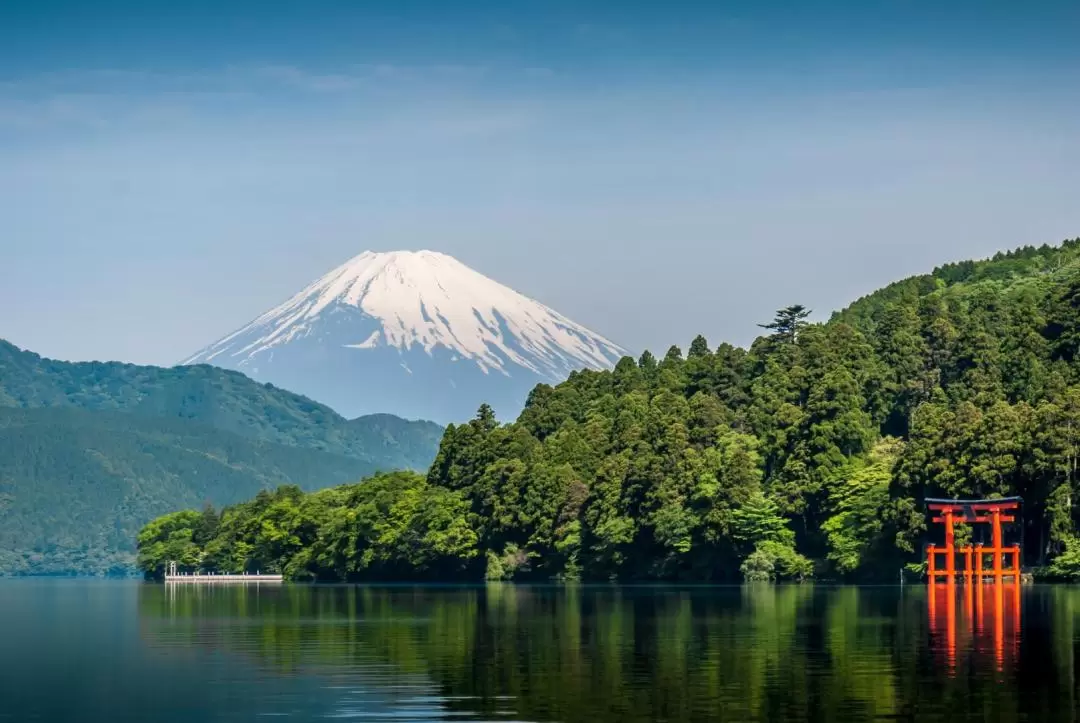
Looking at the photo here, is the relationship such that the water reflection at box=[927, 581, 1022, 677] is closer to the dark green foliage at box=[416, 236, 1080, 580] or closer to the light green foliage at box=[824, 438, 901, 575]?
the dark green foliage at box=[416, 236, 1080, 580]

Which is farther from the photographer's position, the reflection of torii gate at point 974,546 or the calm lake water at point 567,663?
the reflection of torii gate at point 974,546

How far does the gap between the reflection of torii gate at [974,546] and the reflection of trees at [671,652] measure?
13.6 metres

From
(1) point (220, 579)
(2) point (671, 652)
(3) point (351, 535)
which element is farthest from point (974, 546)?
(1) point (220, 579)

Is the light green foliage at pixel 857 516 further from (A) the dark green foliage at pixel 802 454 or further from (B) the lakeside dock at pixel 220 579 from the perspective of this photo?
(B) the lakeside dock at pixel 220 579

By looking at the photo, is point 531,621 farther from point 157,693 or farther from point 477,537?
point 477,537

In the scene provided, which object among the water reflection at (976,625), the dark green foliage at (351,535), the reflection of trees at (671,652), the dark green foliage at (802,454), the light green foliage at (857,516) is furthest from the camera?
the dark green foliage at (351,535)

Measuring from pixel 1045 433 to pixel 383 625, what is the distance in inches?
1942

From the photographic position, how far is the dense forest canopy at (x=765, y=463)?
106 meters

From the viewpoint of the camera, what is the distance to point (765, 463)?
422ft

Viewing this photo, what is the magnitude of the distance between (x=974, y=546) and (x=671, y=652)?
57.7m

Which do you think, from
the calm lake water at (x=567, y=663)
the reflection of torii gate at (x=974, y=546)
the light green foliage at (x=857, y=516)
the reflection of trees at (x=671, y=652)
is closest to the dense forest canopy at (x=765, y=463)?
the light green foliage at (x=857, y=516)

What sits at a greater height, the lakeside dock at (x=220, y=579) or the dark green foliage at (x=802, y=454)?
the dark green foliage at (x=802, y=454)

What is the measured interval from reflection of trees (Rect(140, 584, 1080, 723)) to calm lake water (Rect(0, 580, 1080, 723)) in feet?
0.33

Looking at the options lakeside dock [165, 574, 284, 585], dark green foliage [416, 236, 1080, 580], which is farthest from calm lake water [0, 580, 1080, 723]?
lakeside dock [165, 574, 284, 585]
